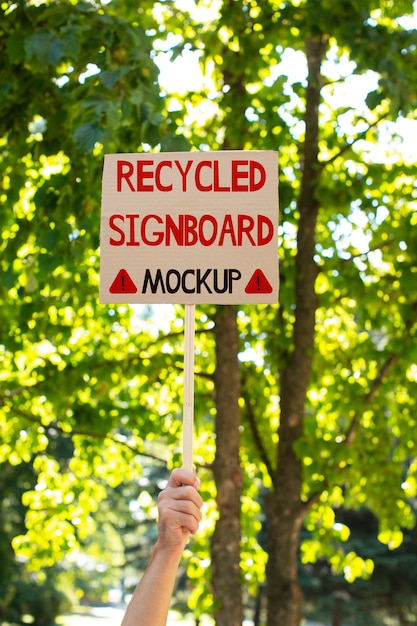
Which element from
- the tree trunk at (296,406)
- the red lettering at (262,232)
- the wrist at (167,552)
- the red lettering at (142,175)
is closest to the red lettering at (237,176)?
the red lettering at (262,232)

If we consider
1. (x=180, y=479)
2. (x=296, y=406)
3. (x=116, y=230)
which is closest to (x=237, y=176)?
(x=116, y=230)

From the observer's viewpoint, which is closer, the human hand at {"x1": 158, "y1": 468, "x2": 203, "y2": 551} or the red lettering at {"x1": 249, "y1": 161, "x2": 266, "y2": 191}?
the human hand at {"x1": 158, "y1": 468, "x2": 203, "y2": 551}

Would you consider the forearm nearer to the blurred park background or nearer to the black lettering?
the black lettering

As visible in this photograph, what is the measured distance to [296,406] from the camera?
23.7 feet

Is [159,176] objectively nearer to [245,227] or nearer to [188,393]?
[245,227]

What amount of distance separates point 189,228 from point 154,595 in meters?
1.15

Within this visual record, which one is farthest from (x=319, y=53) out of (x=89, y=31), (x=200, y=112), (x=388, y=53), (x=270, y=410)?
(x=89, y=31)

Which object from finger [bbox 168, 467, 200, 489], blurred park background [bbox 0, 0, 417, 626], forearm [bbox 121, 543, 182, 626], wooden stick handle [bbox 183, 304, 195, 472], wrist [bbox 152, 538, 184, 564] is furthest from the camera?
blurred park background [bbox 0, 0, 417, 626]

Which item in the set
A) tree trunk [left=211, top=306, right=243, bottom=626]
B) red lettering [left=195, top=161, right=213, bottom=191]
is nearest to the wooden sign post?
red lettering [left=195, top=161, right=213, bottom=191]

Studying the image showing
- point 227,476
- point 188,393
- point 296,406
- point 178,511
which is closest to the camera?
point 178,511

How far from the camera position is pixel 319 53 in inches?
305

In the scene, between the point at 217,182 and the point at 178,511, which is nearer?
the point at 178,511

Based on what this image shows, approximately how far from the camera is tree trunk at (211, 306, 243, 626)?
21.9 feet

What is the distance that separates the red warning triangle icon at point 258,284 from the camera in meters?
3.03
